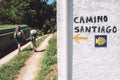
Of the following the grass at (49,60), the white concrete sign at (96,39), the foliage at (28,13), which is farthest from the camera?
the foliage at (28,13)

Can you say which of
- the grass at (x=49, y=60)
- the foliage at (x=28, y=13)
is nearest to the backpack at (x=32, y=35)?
the foliage at (x=28, y=13)

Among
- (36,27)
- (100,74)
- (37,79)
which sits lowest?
(37,79)

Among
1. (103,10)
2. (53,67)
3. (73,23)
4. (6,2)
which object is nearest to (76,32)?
(73,23)

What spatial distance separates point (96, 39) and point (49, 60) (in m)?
2.20

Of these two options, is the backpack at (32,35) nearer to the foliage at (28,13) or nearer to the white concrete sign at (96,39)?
the foliage at (28,13)

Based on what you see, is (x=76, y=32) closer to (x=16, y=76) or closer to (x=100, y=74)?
(x=100, y=74)

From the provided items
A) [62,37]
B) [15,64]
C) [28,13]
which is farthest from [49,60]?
[62,37]

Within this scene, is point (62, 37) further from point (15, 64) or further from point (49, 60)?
point (15, 64)

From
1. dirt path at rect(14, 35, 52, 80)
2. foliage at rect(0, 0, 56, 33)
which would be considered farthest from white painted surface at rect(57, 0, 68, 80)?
dirt path at rect(14, 35, 52, 80)

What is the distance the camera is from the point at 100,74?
3729 mm

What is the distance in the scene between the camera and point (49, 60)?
5801mm

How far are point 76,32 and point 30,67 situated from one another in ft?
8.05

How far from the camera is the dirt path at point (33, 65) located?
5869 millimetres

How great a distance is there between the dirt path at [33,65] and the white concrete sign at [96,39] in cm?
218
